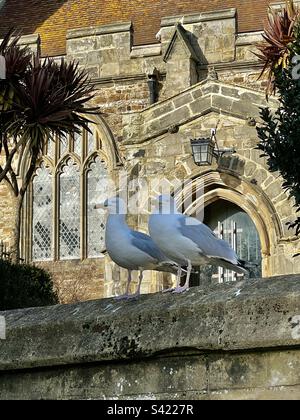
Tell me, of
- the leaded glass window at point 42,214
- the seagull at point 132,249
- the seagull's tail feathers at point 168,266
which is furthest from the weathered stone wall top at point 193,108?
the seagull at point 132,249

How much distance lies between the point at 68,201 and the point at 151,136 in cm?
599

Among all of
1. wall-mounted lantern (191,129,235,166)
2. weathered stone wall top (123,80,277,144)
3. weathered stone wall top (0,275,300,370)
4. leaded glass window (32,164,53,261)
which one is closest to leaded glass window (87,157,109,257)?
leaded glass window (32,164,53,261)

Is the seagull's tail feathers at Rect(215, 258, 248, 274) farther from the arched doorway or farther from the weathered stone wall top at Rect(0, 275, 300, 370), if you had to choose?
the arched doorway

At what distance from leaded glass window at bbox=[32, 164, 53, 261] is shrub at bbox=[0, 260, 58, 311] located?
9.80 metres

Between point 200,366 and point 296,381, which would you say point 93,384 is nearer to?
point 200,366

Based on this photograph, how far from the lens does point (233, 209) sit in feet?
71.2

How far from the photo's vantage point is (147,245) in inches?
269

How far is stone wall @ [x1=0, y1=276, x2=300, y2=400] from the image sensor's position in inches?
210

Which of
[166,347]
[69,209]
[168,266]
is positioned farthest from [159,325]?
[69,209]

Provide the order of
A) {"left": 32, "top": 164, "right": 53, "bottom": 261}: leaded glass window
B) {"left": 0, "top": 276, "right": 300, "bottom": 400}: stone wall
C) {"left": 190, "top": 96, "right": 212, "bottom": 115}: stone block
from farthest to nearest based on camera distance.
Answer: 1. {"left": 32, "top": 164, "right": 53, "bottom": 261}: leaded glass window
2. {"left": 190, "top": 96, "right": 212, "bottom": 115}: stone block
3. {"left": 0, "top": 276, "right": 300, "bottom": 400}: stone wall

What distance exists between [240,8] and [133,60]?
2946 mm

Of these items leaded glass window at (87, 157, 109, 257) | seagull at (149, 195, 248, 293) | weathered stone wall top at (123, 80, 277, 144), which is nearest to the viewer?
seagull at (149, 195, 248, 293)

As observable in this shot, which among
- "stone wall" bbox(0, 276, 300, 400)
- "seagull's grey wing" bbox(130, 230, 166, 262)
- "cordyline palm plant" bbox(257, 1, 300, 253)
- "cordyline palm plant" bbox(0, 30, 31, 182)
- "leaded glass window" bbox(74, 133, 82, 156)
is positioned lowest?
"stone wall" bbox(0, 276, 300, 400)
